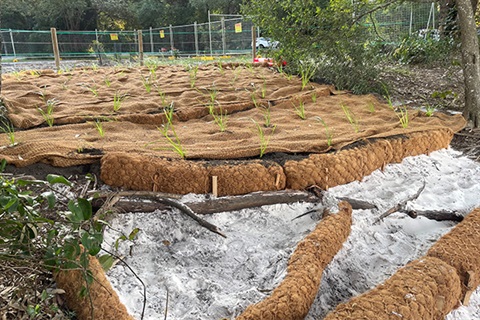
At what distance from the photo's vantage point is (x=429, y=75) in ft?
17.0

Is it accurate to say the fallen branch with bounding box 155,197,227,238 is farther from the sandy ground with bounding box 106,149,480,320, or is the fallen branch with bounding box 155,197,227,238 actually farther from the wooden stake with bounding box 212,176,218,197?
the wooden stake with bounding box 212,176,218,197

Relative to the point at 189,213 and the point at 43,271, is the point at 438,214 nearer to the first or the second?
the point at 189,213

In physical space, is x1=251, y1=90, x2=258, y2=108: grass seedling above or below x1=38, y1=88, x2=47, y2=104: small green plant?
below

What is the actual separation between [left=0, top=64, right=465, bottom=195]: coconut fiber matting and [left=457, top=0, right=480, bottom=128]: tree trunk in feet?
0.54

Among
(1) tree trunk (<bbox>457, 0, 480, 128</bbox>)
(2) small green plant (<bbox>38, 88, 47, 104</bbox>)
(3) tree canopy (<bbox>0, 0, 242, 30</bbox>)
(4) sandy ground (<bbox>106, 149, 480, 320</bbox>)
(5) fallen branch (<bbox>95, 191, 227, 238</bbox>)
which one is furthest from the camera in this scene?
(3) tree canopy (<bbox>0, 0, 242, 30</bbox>)

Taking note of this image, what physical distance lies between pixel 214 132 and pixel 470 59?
219 centimetres

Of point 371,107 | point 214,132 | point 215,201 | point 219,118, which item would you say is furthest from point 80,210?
point 371,107

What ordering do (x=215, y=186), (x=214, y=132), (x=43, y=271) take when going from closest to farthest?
(x=43, y=271)
(x=215, y=186)
(x=214, y=132)

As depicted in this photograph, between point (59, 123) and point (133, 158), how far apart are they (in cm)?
111

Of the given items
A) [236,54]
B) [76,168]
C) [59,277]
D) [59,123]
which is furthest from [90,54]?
[59,277]

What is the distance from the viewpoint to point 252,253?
162 centimetres

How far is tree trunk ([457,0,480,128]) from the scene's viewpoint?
3.00m

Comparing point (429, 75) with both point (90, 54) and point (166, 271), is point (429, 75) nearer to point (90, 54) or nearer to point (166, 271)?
point (166, 271)

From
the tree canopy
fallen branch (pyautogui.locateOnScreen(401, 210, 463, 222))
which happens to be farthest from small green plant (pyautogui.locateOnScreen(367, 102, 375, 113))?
the tree canopy
